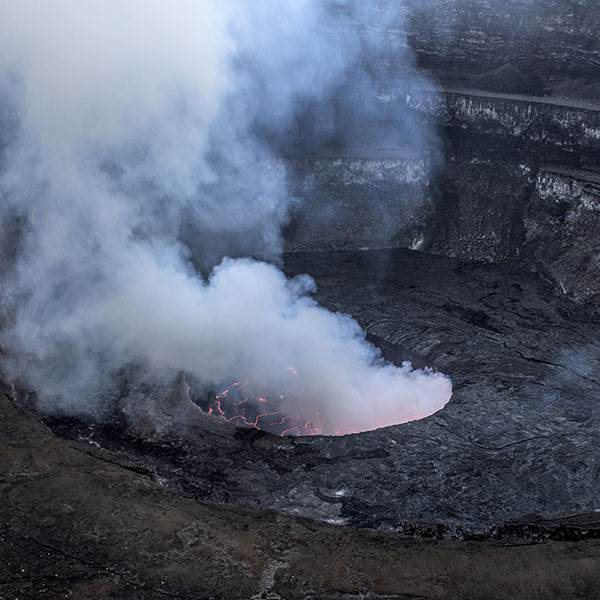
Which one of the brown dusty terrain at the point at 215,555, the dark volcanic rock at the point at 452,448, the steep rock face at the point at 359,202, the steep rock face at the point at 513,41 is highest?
the steep rock face at the point at 513,41

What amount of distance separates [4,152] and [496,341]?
12110 millimetres

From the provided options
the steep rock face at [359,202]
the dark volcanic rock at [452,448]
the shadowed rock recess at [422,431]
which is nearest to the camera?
the shadowed rock recess at [422,431]

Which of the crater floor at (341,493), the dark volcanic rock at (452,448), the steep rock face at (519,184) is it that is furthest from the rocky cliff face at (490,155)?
the crater floor at (341,493)

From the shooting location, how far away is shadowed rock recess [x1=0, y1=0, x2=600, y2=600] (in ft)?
33.7

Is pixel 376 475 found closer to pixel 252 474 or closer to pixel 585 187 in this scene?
pixel 252 474

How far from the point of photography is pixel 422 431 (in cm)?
1453

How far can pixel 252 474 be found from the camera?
516 inches

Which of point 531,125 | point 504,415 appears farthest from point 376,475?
point 531,125

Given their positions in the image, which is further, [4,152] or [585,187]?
[585,187]

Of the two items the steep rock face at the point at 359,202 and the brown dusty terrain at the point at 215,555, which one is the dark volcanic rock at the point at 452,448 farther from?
the steep rock face at the point at 359,202

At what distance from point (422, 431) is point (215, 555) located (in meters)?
5.56

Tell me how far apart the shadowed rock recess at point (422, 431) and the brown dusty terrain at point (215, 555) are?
33mm

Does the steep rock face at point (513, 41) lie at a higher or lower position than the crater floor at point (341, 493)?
higher

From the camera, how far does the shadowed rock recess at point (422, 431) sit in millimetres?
10258
